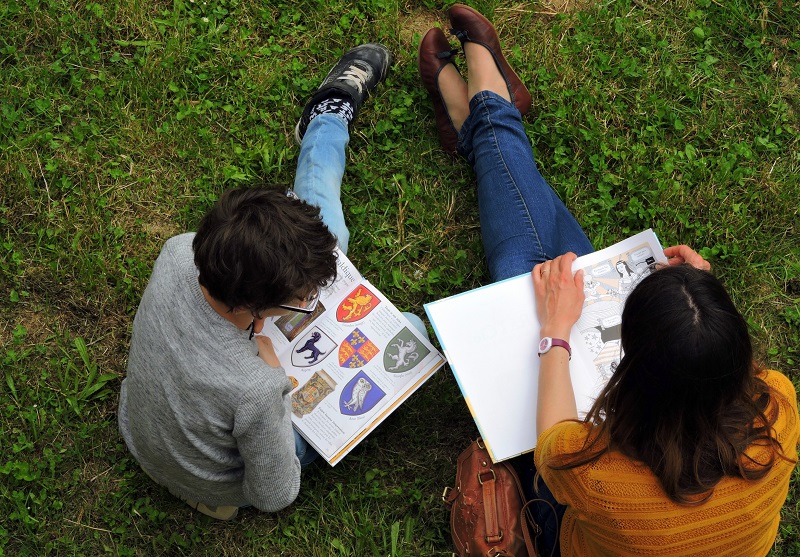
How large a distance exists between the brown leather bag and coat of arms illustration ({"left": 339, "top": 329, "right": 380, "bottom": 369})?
485mm

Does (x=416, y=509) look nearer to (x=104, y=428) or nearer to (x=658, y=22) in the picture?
(x=104, y=428)

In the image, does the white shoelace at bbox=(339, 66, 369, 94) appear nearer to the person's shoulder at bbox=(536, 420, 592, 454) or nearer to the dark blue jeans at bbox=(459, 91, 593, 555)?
the dark blue jeans at bbox=(459, 91, 593, 555)

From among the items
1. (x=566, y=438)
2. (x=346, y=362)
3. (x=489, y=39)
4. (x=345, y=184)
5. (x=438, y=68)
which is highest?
(x=489, y=39)

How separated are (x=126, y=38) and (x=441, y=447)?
7.30 feet

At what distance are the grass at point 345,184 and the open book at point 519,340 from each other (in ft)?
1.27

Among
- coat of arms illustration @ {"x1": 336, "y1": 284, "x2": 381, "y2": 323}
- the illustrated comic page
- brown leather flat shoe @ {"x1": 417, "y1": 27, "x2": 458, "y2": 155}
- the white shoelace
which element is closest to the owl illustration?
coat of arms illustration @ {"x1": 336, "y1": 284, "x2": 381, "y2": 323}

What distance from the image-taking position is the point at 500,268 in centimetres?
264

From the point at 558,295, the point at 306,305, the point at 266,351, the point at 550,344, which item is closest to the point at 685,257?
the point at 558,295

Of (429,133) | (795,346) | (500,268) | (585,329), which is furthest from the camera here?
(429,133)

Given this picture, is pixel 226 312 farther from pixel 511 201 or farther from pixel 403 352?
pixel 511 201

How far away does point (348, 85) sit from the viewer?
118 inches

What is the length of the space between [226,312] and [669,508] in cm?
125

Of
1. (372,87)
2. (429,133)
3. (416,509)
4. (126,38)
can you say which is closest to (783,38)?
(429,133)

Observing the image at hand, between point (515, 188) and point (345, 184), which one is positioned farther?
point (345, 184)
